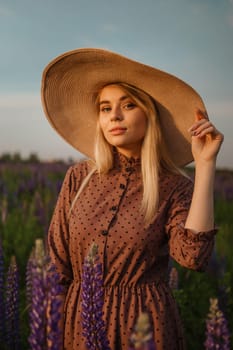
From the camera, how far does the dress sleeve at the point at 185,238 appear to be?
7.85ft

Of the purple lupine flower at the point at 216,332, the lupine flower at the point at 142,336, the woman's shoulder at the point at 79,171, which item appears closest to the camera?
the lupine flower at the point at 142,336

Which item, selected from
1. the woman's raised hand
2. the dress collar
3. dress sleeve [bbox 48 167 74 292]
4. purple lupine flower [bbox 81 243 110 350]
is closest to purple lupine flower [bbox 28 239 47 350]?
purple lupine flower [bbox 81 243 110 350]

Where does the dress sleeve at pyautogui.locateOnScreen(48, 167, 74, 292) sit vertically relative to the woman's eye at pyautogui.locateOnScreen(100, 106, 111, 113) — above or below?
below

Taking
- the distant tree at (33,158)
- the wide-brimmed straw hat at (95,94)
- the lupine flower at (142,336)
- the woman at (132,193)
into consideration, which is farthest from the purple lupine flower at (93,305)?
the distant tree at (33,158)

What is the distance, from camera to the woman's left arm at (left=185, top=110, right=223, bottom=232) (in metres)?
2.39

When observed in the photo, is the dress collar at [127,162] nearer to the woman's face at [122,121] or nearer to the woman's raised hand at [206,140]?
the woman's face at [122,121]

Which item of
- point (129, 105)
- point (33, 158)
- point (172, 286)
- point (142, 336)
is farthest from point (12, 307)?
point (33, 158)

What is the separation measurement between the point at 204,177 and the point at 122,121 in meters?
0.57

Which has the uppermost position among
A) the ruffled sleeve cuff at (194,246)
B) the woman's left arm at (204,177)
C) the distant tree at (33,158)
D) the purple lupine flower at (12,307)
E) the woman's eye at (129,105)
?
the distant tree at (33,158)

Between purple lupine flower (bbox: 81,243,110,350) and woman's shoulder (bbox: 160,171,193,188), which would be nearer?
purple lupine flower (bbox: 81,243,110,350)

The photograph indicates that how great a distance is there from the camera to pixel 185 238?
2434 mm

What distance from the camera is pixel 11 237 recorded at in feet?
17.8

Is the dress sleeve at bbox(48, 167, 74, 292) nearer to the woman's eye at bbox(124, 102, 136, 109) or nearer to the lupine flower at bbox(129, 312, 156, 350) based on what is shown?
the woman's eye at bbox(124, 102, 136, 109)

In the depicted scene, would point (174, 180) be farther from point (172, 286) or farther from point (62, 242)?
point (172, 286)
